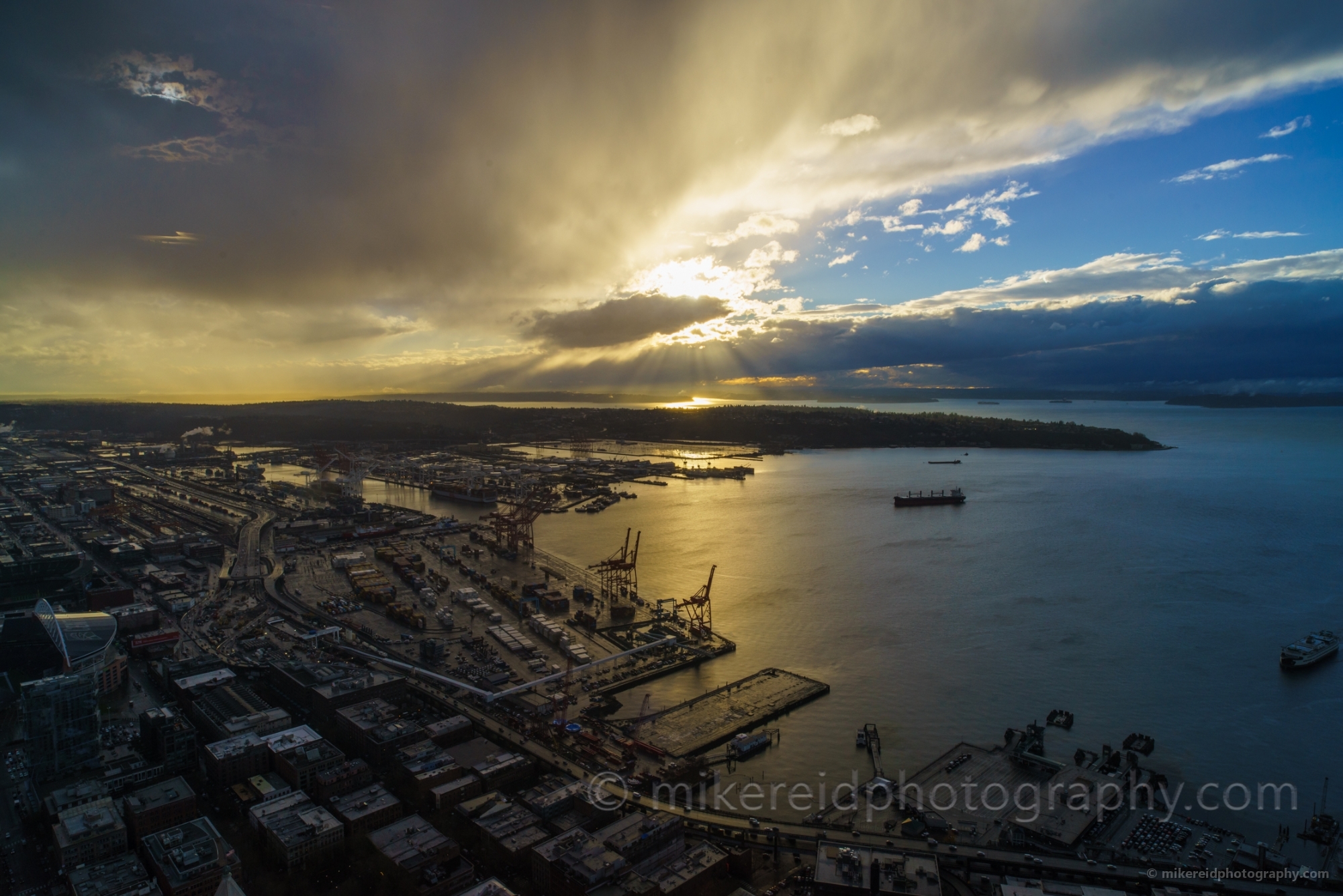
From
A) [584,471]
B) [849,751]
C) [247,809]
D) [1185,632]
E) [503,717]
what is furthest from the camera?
[584,471]

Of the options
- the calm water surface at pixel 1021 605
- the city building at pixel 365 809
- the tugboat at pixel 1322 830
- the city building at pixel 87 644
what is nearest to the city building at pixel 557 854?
the city building at pixel 365 809

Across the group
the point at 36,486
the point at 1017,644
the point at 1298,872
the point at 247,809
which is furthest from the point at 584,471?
the point at 1298,872

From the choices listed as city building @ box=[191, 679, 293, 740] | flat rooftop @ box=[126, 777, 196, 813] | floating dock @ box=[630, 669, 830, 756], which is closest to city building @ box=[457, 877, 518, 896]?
floating dock @ box=[630, 669, 830, 756]

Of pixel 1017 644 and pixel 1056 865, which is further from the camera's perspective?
pixel 1017 644

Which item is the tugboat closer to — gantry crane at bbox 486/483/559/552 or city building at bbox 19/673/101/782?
city building at bbox 19/673/101/782

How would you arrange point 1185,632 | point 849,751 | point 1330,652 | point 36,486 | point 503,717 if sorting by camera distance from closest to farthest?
1. point 849,751
2. point 503,717
3. point 1330,652
4. point 1185,632
5. point 36,486

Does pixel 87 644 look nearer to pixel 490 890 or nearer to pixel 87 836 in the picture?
pixel 87 836

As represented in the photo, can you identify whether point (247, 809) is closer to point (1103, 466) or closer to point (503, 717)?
point (503, 717)
